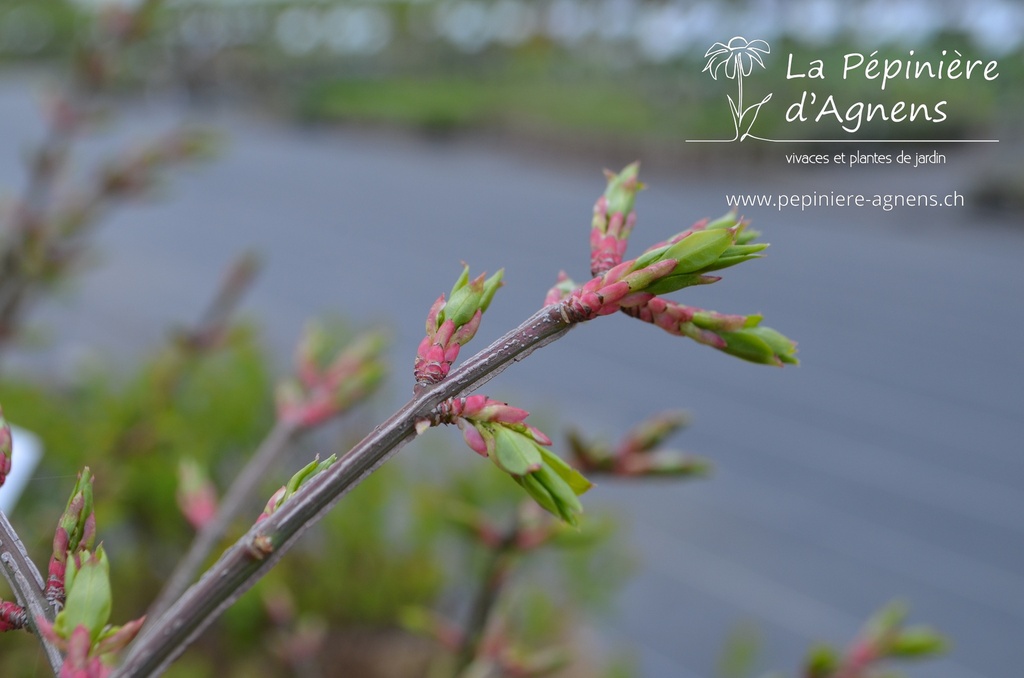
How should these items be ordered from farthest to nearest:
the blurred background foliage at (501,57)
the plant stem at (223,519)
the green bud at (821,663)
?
the blurred background foliage at (501,57)
the green bud at (821,663)
the plant stem at (223,519)

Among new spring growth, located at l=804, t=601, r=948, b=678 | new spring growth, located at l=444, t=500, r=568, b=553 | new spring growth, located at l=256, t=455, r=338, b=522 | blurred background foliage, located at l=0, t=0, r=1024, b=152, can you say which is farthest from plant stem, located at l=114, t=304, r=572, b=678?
blurred background foliage, located at l=0, t=0, r=1024, b=152

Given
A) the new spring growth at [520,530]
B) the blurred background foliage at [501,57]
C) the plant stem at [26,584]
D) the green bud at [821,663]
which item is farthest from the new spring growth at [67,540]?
the blurred background foliage at [501,57]

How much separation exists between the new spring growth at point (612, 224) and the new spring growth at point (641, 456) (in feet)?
0.58

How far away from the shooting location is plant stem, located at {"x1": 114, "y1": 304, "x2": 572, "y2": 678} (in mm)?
295

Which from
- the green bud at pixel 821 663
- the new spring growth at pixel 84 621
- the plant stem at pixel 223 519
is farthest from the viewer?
the green bud at pixel 821 663

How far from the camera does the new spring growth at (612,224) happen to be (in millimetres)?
333

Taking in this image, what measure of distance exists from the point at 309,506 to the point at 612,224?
15 cm

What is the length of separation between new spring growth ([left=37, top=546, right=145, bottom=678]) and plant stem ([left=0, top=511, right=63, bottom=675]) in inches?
0.6

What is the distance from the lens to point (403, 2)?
12.3 meters

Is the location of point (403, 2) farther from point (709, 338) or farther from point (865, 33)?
point (709, 338)

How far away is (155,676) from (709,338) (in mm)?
233

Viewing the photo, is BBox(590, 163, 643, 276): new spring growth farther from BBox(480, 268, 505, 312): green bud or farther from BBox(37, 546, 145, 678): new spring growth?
BBox(37, 546, 145, 678): new spring growth

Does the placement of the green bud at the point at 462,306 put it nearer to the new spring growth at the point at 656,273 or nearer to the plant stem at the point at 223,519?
the new spring growth at the point at 656,273

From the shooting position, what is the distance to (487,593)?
2.21 ft
